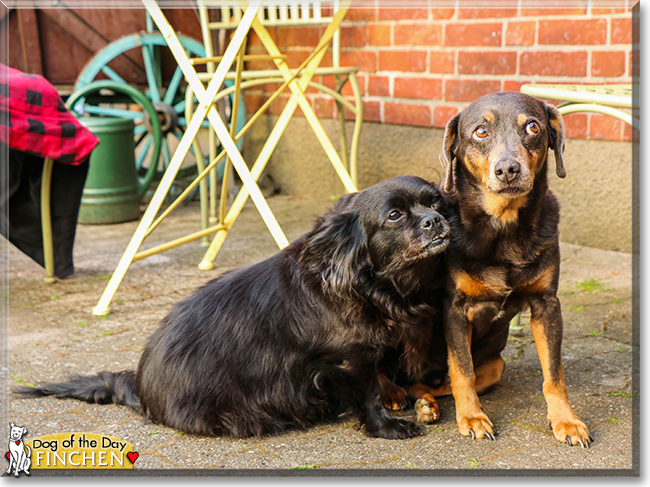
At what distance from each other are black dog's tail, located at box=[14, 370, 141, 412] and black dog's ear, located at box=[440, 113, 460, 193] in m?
1.35

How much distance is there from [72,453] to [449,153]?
5.11ft

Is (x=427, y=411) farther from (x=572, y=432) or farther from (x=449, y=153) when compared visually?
(x=449, y=153)

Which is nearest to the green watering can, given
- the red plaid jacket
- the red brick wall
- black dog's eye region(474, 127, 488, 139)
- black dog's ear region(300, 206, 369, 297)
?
the red plaid jacket

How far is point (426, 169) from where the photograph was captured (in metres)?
4.79

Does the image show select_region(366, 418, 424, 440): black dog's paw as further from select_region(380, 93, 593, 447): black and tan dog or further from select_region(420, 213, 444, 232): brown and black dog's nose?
select_region(420, 213, 444, 232): brown and black dog's nose

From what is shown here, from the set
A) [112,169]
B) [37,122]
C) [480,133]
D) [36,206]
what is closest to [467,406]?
[480,133]

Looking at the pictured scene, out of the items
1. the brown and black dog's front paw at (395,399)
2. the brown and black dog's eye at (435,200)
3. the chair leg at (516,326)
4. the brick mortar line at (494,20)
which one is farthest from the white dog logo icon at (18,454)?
the brick mortar line at (494,20)

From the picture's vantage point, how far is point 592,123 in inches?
157

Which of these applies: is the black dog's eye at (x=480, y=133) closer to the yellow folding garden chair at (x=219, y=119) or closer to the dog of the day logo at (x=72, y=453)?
the yellow folding garden chair at (x=219, y=119)

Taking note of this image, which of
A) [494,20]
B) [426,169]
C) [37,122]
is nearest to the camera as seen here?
[37,122]

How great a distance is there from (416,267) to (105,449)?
1.14 meters

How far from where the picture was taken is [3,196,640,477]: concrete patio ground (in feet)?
6.73

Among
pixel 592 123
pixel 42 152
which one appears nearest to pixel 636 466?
pixel 592 123

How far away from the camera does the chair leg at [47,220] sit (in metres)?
3.67
